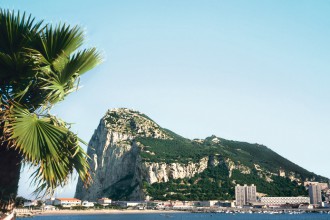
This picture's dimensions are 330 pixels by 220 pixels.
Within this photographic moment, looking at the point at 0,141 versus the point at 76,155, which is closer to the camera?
the point at 0,141

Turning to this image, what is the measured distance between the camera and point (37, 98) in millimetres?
6289

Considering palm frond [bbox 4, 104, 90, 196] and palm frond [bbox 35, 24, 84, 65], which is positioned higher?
palm frond [bbox 35, 24, 84, 65]

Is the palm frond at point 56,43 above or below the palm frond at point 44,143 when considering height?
above

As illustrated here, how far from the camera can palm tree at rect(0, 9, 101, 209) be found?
5.59 metres

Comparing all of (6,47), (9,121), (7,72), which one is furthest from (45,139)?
(6,47)

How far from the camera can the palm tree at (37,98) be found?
559 cm

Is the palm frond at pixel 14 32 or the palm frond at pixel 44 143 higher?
the palm frond at pixel 14 32

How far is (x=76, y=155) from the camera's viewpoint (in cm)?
619

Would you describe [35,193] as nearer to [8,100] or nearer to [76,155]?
[76,155]

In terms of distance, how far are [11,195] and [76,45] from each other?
2.52 meters

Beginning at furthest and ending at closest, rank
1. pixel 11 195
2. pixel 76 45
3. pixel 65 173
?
pixel 76 45 < pixel 65 173 < pixel 11 195

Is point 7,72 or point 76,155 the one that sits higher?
point 7,72

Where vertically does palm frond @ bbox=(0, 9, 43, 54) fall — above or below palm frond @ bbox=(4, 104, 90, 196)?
above

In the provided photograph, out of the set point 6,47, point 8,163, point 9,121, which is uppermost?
point 6,47
